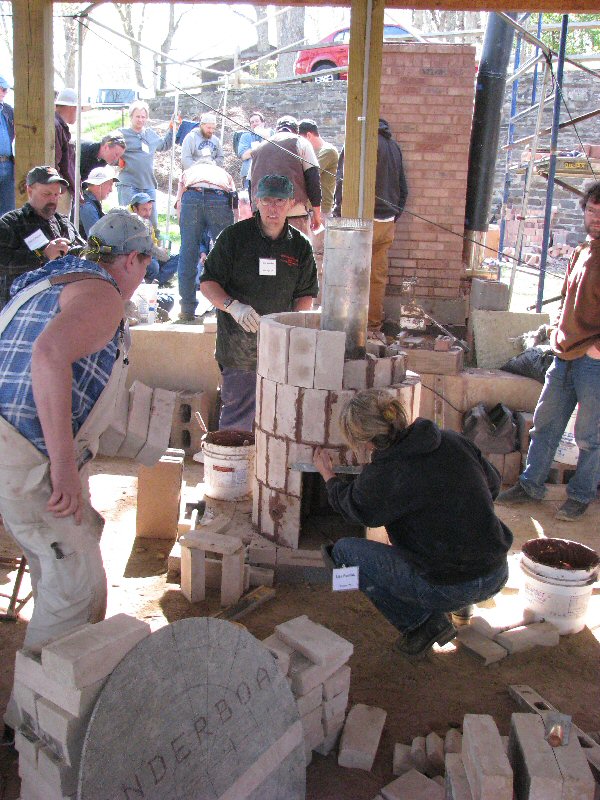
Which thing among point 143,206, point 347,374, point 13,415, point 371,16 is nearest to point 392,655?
point 347,374

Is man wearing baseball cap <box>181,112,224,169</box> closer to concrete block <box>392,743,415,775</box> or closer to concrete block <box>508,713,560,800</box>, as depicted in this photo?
concrete block <box>392,743,415,775</box>

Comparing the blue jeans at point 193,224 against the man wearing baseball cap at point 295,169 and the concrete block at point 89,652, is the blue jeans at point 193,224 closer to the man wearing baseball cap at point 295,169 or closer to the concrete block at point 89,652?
the man wearing baseball cap at point 295,169

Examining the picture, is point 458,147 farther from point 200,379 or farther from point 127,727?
point 127,727

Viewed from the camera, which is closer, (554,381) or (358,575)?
(358,575)

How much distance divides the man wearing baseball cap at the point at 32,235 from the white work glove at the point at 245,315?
1053 millimetres

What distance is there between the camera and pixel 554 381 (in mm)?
5547

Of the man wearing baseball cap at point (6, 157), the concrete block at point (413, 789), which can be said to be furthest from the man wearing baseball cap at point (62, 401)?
the man wearing baseball cap at point (6, 157)

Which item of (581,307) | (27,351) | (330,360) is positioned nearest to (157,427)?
(27,351)

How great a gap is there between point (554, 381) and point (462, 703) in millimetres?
2834

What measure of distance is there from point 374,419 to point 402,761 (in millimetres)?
1298

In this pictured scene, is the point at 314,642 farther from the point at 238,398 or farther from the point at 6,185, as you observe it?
the point at 6,185

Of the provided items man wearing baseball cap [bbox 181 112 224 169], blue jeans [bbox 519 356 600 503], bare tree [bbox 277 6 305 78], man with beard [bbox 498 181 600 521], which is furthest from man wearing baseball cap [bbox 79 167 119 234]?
bare tree [bbox 277 6 305 78]

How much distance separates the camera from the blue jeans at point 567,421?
5.37 meters

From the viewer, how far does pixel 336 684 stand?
9.71 feet
